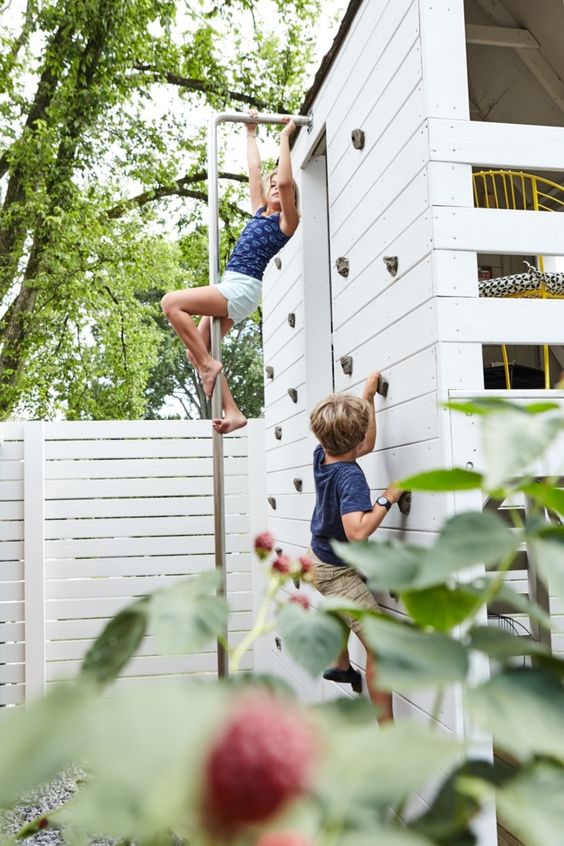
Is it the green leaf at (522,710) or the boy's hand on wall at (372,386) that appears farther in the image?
the boy's hand on wall at (372,386)

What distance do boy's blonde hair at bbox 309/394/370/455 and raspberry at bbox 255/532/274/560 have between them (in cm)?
190

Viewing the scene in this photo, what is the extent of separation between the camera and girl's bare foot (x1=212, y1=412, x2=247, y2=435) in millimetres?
3234

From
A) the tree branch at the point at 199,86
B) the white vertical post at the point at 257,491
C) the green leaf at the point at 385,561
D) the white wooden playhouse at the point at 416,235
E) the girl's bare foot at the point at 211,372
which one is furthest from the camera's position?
the tree branch at the point at 199,86

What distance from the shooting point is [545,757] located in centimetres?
42

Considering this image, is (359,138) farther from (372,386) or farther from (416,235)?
(372,386)

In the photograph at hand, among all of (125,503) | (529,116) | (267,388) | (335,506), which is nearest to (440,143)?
(335,506)

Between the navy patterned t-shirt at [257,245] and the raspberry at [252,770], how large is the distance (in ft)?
10.7

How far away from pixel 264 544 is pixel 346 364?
243cm

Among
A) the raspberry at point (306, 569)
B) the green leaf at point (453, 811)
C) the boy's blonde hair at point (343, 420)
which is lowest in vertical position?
the green leaf at point (453, 811)

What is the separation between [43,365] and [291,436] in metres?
6.52

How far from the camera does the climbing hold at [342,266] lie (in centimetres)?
306

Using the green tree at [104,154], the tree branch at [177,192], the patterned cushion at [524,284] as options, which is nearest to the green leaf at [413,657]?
the patterned cushion at [524,284]

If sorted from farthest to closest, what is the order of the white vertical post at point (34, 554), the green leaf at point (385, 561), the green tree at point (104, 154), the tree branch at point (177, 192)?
the tree branch at point (177, 192)
the green tree at point (104, 154)
the white vertical post at point (34, 554)
the green leaf at point (385, 561)

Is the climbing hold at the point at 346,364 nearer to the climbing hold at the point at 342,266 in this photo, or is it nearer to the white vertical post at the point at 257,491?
the climbing hold at the point at 342,266
